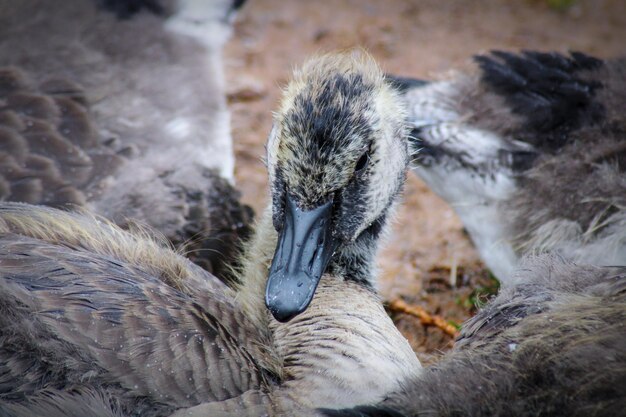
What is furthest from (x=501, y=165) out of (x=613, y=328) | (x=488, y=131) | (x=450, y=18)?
(x=450, y=18)

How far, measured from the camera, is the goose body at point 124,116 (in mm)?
3908

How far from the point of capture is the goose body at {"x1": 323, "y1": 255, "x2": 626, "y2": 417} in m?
2.34

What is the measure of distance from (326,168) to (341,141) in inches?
4.7

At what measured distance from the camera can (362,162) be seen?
3.16m

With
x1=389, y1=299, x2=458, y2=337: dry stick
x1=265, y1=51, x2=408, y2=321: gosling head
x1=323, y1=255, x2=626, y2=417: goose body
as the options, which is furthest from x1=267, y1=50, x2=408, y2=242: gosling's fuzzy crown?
x1=389, y1=299, x2=458, y2=337: dry stick

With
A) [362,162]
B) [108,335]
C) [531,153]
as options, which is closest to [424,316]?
[531,153]

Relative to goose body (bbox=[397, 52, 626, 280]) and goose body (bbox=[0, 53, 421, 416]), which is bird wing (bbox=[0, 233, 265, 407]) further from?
goose body (bbox=[397, 52, 626, 280])

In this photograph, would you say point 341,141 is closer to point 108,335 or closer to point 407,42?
point 108,335

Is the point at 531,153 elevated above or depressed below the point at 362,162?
above

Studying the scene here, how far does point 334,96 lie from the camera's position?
3082 millimetres

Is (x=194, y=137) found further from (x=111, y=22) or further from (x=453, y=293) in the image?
(x=453, y=293)

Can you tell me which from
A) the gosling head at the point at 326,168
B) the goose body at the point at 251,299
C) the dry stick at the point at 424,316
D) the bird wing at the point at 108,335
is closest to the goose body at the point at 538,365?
the goose body at the point at 251,299

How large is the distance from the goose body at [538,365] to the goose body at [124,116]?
1659mm

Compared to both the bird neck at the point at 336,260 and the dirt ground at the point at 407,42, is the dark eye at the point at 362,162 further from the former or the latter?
the dirt ground at the point at 407,42
